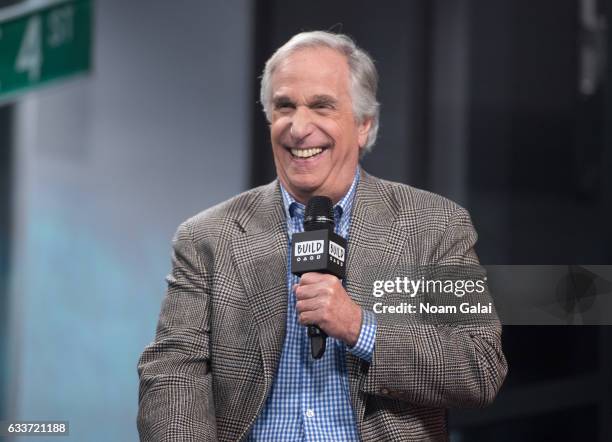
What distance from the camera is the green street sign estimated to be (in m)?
3.97

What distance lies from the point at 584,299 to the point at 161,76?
8.13 ft

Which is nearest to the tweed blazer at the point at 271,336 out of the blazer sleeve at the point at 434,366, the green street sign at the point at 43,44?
the blazer sleeve at the point at 434,366

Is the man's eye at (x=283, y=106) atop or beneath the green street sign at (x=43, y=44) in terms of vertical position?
beneath

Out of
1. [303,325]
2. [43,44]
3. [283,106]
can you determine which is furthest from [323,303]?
[43,44]

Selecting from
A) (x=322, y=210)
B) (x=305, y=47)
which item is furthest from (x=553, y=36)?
(x=322, y=210)

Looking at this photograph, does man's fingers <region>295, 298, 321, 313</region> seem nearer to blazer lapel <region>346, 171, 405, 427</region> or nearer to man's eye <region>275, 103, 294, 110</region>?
blazer lapel <region>346, 171, 405, 427</region>

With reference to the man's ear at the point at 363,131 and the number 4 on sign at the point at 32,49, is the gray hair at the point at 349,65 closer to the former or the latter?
the man's ear at the point at 363,131

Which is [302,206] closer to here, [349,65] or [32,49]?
[349,65]

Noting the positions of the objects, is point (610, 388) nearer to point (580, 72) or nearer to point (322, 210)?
point (580, 72)

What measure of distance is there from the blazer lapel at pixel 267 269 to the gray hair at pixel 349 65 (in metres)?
0.22

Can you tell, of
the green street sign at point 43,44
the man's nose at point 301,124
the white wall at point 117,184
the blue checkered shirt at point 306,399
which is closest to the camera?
the blue checkered shirt at point 306,399

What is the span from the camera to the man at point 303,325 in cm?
213

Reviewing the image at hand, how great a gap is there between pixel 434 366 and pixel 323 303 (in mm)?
289

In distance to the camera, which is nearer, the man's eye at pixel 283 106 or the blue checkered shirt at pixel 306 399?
the blue checkered shirt at pixel 306 399
